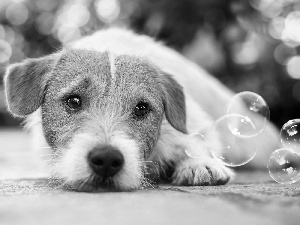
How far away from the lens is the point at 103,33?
459cm

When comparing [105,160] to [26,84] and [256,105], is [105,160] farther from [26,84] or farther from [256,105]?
[256,105]

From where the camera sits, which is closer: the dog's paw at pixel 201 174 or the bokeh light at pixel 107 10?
the dog's paw at pixel 201 174

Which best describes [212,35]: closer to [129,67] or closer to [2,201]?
[129,67]

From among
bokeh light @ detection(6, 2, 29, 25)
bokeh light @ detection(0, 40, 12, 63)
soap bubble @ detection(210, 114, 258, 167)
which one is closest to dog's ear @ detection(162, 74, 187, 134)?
soap bubble @ detection(210, 114, 258, 167)

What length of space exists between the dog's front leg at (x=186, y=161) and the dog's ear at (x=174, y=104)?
22 centimetres

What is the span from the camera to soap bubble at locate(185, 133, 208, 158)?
356cm

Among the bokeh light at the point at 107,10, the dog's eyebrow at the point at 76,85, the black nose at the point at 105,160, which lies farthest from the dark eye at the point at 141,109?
the bokeh light at the point at 107,10

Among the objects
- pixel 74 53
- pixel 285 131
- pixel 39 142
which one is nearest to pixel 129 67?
pixel 74 53

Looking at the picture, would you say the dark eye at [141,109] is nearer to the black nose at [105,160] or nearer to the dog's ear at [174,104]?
the dog's ear at [174,104]

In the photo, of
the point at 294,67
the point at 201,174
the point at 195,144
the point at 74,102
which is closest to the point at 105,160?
the point at 74,102

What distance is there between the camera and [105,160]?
253 centimetres

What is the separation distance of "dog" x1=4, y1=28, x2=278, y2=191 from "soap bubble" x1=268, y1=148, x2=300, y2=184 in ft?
1.04

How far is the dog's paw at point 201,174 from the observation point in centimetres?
318

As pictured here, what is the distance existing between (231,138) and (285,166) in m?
0.51
